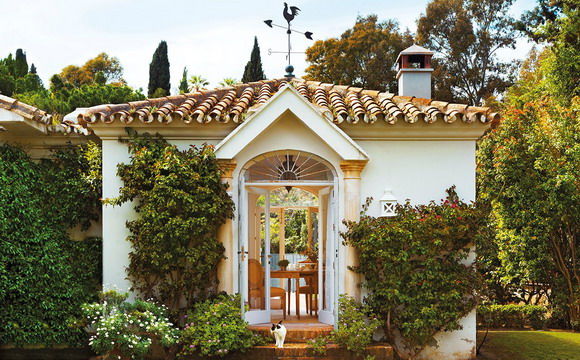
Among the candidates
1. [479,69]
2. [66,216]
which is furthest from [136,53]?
[66,216]

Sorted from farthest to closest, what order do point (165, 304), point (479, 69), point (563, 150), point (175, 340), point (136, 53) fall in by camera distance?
point (136, 53), point (479, 69), point (563, 150), point (165, 304), point (175, 340)

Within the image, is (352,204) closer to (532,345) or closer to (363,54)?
(532,345)

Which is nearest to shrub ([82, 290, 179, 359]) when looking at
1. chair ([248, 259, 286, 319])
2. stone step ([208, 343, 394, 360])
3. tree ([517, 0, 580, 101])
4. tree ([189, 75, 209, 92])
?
stone step ([208, 343, 394, 360])

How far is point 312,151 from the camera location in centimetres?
964

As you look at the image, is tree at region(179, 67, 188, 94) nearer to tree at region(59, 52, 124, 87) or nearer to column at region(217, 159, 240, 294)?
tree at region(59, 52, 124, 87)

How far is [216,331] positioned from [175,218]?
1.80m

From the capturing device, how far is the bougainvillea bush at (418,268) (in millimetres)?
8977

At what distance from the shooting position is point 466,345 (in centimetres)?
966

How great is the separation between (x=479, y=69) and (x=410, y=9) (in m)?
5.25

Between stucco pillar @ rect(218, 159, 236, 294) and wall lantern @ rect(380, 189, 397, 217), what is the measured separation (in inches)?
98.1

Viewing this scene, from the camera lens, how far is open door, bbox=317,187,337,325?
9734 millimetres

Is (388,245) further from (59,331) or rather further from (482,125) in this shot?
(59,331)

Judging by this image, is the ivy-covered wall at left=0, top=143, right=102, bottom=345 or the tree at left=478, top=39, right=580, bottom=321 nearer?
the ivy-covered wall at left=0, top=143, right=102, bottom=345

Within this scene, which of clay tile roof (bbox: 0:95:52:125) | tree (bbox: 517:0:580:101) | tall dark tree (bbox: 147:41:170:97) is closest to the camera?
clay tile roof (bbox: 0:95:52:125)
